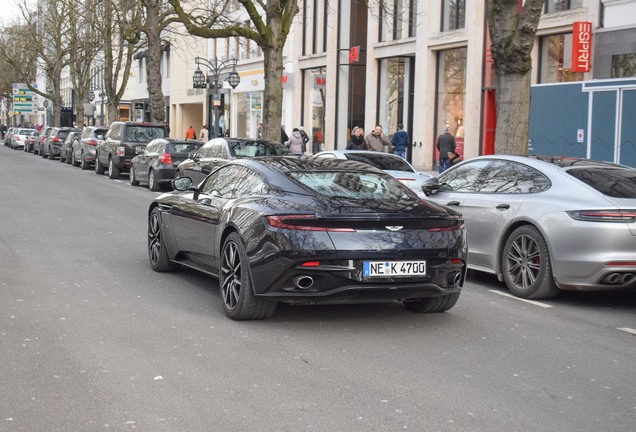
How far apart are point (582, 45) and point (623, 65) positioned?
1212mm

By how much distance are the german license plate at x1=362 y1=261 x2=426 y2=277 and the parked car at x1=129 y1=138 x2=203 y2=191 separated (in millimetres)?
17076

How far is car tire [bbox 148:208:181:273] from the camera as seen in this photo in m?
9.97

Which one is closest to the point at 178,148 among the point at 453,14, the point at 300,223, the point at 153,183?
the point at 153,183

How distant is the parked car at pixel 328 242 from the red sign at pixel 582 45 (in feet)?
Answer: 54.8

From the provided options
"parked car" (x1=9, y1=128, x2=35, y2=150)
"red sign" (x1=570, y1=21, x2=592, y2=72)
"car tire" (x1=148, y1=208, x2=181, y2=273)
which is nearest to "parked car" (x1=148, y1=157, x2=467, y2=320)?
"car tire" (x1=148, y1=208, x2=181, y2=273)

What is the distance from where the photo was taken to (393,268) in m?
7.11

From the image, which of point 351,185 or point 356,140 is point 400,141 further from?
point 351,185

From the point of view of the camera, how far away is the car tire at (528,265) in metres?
8.90

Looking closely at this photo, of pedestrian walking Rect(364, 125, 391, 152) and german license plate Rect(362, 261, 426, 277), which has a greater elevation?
pedestrian walking Rect(364, 125, 391, 152)

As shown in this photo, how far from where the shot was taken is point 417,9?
109ft

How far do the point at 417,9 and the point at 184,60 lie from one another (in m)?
31.6

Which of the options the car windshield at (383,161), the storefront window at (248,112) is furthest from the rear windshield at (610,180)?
the storefront window at (248,112)

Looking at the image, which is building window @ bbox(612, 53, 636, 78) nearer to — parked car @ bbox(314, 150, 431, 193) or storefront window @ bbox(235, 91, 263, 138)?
parked car @ bbox(314, 150, 431, 193)

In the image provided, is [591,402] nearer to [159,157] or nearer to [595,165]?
[595,165]
